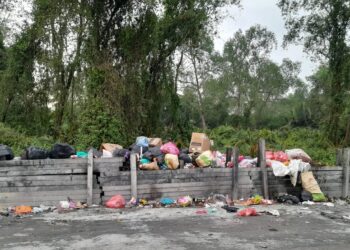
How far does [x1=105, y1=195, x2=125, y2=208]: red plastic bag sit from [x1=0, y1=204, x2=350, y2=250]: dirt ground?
0.23 metres

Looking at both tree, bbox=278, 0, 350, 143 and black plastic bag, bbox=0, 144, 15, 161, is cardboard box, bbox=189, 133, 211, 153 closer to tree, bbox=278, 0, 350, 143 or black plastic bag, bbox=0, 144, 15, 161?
black plastic bag, bbox=0, 144, 15, 161

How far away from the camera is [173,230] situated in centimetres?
691

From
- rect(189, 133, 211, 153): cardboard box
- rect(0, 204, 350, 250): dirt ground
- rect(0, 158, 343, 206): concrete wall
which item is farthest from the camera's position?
rect(189, 133, 211, 153): cardboard box

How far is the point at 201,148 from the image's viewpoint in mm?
11727

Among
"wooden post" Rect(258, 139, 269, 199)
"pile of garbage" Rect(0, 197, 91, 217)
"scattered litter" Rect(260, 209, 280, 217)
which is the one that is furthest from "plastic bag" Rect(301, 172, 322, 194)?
"pile of garbage" Rect(0, 197, 91, 217)

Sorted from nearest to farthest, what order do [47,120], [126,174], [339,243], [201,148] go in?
[339,243] < [126,174] < [201,148] < [47,120]

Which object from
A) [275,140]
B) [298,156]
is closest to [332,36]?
[275,140]

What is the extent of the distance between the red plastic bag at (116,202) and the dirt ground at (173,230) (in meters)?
0.23

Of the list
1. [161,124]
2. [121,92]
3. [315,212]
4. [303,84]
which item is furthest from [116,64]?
[303,84]

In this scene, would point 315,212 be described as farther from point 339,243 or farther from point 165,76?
point 165,76

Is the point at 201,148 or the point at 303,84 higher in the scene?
the point at 303,84

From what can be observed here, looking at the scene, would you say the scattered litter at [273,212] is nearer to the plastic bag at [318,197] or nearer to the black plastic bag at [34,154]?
the plastic bag at [318,197]

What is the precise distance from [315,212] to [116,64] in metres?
9.86

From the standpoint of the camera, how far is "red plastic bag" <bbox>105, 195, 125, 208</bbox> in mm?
8635
